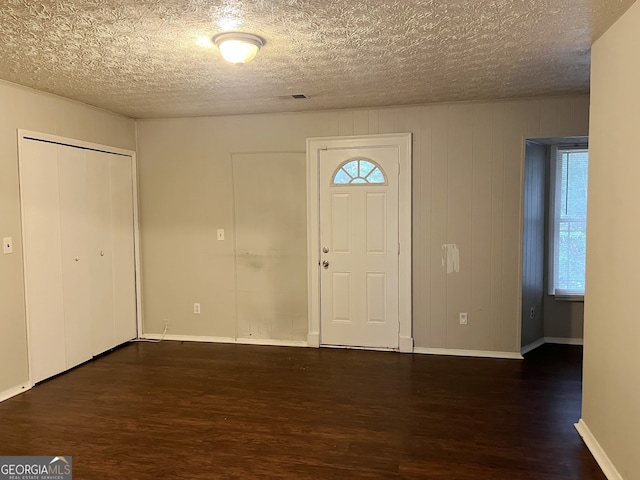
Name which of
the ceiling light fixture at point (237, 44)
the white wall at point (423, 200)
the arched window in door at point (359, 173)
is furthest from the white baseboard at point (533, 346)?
the ceiling light fixture at point (237, 44)

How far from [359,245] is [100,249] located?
245 centimetres

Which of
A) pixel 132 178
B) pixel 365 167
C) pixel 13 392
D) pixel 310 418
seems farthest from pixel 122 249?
pixel 310 418

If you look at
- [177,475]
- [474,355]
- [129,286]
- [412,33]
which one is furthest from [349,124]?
[177,475]

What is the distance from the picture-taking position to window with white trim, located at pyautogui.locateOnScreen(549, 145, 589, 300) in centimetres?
432

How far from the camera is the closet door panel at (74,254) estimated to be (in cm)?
377

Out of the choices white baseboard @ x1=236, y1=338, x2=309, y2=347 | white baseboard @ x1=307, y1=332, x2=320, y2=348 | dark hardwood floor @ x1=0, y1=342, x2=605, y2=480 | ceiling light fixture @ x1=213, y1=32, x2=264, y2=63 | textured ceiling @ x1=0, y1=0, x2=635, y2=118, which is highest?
textured ceiling @ x1=0, y1=0, x2=635, y2=118

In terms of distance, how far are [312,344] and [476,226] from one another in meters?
1.93

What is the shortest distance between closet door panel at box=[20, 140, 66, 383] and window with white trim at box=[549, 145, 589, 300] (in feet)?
14.7

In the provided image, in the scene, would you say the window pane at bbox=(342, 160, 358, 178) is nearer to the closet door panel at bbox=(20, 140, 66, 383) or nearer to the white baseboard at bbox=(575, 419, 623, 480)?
the closet door panel at bbox=(20, 140, 66, 383)

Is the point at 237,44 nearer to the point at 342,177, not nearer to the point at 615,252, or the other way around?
the point at 342,177

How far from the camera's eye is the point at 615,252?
88.5 inches

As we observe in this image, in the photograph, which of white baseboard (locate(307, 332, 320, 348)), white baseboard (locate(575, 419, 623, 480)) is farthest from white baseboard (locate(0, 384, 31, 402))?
white baseboard (locate(575, 419, 623, 480))

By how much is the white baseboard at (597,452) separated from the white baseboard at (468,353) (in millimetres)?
1283

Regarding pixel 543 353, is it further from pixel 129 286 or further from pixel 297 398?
pixel 129 286
